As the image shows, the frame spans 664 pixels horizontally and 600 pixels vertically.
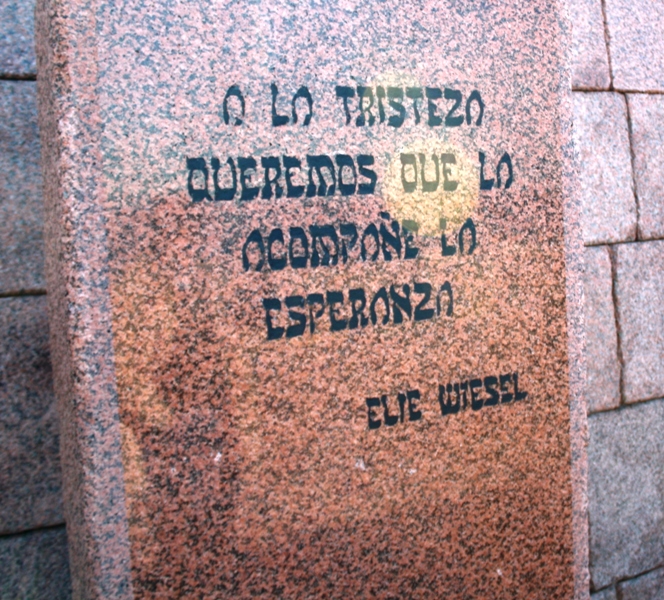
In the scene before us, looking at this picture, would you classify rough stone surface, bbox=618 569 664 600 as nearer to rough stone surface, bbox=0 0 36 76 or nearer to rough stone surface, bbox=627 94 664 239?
rough stone surface, bbox=627 94 664 239

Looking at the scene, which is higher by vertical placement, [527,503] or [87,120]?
[87,120]

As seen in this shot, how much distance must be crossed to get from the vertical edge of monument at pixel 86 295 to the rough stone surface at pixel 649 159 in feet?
7.82

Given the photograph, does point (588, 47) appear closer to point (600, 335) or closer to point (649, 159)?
point (649, 159)

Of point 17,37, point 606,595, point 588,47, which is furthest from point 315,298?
point 606,595

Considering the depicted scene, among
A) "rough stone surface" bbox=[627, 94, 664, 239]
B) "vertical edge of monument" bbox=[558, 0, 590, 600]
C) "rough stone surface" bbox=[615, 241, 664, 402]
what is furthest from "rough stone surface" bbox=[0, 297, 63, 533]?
"rough stone surface" bbox=[627, 94, 664, 239]

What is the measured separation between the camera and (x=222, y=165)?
53.0 inches

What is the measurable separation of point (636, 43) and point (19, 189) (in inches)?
105

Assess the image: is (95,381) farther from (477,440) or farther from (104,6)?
(477,440)

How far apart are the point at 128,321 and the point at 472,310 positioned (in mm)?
927

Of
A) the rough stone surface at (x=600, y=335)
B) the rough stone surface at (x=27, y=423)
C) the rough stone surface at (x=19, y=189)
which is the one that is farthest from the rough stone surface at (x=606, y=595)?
the rough stone surface at (x=19, y=189)

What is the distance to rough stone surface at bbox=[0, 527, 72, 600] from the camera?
1.66 meters

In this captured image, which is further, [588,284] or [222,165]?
[588,284]

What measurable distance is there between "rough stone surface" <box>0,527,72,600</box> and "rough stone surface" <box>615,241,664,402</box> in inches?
93.4

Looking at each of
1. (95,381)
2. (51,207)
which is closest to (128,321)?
(95,381)
